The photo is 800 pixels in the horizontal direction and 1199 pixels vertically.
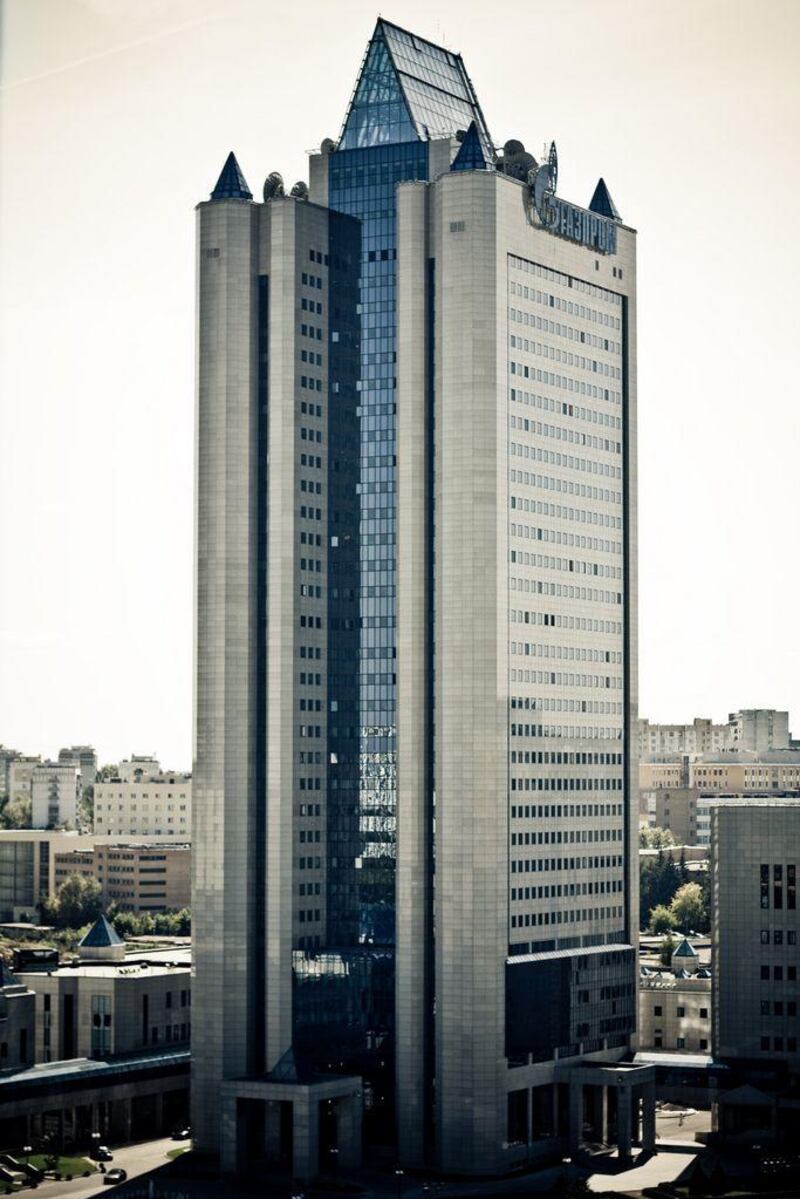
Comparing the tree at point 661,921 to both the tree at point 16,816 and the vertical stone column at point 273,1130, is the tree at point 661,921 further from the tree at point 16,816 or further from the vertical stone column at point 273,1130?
the tree at point 16,816

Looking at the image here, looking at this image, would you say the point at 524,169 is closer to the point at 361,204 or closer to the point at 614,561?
the point at 361,204

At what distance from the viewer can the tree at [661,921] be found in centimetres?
14150

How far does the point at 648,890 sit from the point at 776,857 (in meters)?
64.2

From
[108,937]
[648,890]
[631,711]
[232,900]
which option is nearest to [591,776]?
[631,711]

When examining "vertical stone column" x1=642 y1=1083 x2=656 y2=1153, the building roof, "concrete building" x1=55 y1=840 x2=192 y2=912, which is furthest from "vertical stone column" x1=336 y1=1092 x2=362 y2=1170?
"concrete building" x1=55 y1=840 x2=192 y2=912

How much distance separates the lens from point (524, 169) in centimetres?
9381

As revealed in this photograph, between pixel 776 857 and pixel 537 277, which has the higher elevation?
pixel 537 277

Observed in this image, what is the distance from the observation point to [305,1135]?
275 ft

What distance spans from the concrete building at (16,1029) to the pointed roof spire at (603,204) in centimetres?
3808

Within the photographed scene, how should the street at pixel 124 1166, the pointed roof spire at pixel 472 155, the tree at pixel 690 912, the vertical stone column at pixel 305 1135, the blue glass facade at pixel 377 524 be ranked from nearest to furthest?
1. the street at pixel 124 1166
2. the vertical stone column at pixel 305 1135
3. the pointed roof spire at pixel 472 155
4. the blue glass facade at pixel 377 524
5. the tree at pixel 690 912

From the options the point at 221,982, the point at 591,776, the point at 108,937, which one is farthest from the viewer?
the point at 108,937

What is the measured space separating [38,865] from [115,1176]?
286 ft

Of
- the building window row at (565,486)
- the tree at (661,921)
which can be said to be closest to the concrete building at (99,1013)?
the building window row at (565,486)

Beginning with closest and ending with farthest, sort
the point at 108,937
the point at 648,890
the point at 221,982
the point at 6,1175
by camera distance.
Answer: the point at 6,1175, the point at 221,982, the point at 108,937, the point at 648,890
